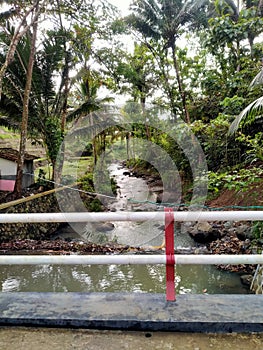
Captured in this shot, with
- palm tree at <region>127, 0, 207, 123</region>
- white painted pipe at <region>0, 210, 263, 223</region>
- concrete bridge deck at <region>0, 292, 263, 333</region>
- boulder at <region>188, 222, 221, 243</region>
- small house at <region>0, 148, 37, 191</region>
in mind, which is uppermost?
palm tree at <region>127, 0, 207, 123</region>

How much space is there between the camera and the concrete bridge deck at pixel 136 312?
4.04ft

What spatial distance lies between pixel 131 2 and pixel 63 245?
36.2 feet

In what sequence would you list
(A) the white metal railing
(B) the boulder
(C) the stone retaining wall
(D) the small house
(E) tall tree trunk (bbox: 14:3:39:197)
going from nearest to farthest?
(A) the white metal railing < (B) the boulder < (C) the stone retaining wall < (E) tall tree trunk (bbox: 14:3:39:197) < (D) the small house

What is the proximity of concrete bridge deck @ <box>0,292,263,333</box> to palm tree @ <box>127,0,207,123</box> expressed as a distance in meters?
10.7

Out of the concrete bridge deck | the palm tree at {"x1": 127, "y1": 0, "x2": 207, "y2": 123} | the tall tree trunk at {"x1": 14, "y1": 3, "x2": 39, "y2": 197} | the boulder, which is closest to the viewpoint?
the concrete bridge deck

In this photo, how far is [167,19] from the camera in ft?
40.2

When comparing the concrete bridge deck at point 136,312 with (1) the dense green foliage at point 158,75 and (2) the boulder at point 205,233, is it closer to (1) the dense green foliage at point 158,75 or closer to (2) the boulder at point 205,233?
(1) the dense green foliage at point 158,75

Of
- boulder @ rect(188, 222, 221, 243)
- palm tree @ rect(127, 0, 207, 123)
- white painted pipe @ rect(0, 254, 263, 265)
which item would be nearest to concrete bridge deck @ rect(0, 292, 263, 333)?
white painted pipe @ rect(0, 254, 263, 265)

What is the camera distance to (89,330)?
4.12 ft

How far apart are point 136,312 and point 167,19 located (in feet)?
43.3

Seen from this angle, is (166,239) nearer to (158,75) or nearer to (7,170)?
(7,170)

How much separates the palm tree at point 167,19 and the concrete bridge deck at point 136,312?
10.7 metres

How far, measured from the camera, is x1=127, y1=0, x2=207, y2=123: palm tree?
39.1 feet

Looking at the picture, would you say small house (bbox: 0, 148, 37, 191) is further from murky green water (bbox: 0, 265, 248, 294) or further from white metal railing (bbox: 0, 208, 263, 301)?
white metal railing (bbox: 0, 208, 263, 301)
